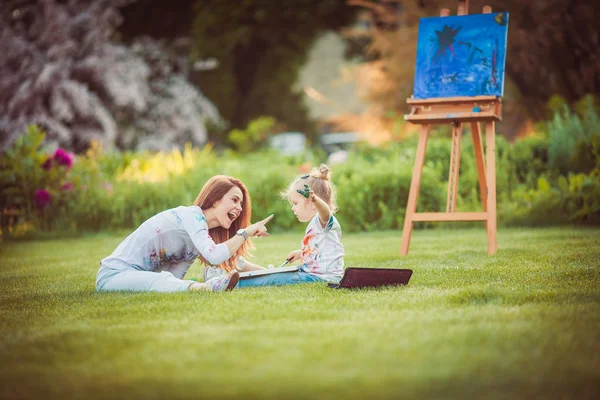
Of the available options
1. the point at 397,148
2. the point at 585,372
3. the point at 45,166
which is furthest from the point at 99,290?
the point at 397,148

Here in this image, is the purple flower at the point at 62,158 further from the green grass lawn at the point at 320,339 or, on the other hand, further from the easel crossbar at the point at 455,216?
the easel crossbar at the point at 455,216

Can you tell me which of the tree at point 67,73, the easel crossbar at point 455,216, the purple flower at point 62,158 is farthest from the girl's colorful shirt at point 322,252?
the tree at point 67,73

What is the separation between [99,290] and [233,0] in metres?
16.7

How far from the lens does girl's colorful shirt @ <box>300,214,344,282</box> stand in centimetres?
444

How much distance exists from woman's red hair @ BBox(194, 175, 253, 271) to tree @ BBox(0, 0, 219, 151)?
37.2ft

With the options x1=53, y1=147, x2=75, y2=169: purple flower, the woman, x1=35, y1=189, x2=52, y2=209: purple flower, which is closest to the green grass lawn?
the woman

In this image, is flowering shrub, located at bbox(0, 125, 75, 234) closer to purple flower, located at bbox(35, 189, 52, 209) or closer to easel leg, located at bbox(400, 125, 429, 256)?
purple flower, located at bbox(35, 189, 52, 209)

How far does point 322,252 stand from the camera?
4484 mm

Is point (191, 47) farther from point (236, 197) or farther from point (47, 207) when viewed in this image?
point (236, 197)

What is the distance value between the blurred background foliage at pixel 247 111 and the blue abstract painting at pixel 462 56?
245 cm

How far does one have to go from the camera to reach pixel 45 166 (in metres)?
8.74

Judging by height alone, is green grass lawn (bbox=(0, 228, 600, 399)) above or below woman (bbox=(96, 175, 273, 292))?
below

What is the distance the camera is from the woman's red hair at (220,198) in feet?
14.4

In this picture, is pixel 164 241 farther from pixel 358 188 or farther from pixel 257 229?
pixel 358 188
